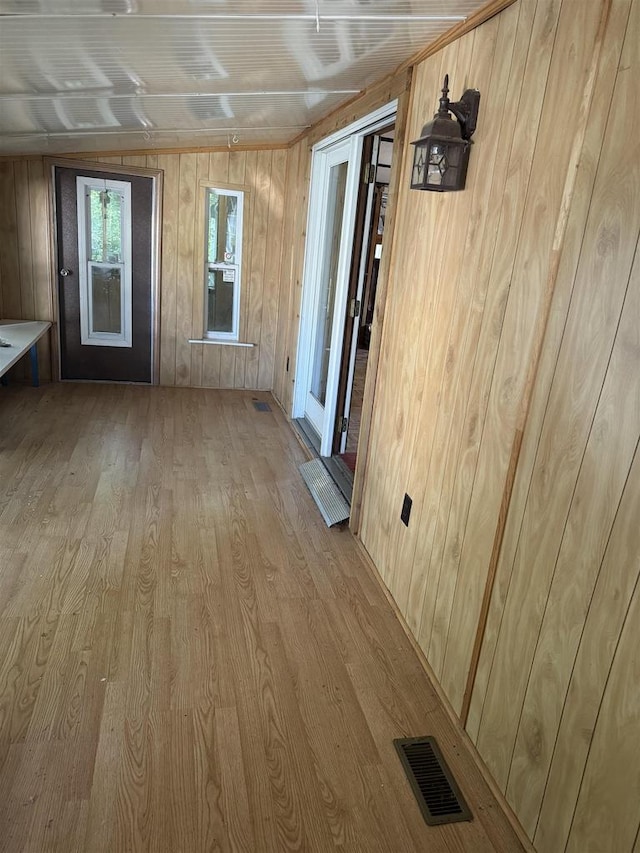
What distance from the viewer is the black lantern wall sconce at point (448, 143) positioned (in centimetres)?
188

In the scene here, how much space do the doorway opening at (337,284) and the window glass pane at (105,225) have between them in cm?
190

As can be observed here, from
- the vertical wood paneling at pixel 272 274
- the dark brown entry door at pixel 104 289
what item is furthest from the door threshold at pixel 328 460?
the dark brown entry door at pixel 104 289

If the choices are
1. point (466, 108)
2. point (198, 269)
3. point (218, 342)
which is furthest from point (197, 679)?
point (198, 269)

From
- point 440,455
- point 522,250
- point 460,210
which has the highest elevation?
point 460,210

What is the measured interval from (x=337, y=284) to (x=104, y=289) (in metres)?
2.70

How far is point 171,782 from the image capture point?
5.19 feet

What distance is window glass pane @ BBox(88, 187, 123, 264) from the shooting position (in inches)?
199

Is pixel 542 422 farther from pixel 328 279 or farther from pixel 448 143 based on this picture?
pixel 328 279

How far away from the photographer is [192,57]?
235cm

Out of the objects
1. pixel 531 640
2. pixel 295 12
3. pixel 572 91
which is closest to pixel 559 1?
pixel 572 91

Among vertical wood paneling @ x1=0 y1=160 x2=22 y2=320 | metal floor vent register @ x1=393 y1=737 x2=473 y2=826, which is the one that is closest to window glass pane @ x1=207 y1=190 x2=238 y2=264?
vertical wood paneling @ x1=0 y1=160 x2=22 y2=320

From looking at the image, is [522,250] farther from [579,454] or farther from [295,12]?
[295,12]

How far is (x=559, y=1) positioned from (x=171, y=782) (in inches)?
92.6

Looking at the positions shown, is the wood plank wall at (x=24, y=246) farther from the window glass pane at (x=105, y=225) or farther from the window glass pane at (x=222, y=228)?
the window glass pane at (x=222, y=228)
